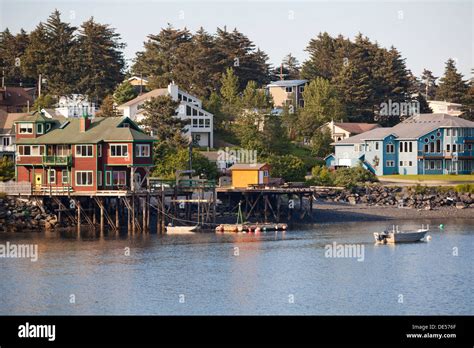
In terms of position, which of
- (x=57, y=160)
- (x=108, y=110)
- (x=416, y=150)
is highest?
(x=108, y=110)

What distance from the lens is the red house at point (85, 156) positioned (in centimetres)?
8381

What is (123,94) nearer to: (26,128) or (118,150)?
(26,128)

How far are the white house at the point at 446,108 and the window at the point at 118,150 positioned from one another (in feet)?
209

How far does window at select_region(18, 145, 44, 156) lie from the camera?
86000 millimetres

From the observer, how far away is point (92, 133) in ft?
280

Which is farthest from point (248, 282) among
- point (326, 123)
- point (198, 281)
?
point (326, 123)

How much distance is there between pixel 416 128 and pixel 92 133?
4423 cm

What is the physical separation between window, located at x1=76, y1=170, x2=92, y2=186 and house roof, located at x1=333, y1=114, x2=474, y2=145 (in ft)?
133

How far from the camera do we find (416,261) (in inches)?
2724

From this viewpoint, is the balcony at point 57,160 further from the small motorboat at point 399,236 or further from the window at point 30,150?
the small motorboat at point 399,236

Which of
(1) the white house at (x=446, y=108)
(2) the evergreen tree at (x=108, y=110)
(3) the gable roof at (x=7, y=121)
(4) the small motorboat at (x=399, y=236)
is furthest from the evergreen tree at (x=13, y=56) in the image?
(4) the small motorboat at (x=399, y=236)

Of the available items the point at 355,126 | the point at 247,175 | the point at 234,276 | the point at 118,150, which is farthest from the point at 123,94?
the point at 234,276

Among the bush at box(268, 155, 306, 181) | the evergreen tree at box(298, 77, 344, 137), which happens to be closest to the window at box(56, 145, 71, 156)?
the bush at box(268, 155, 306, 181)
